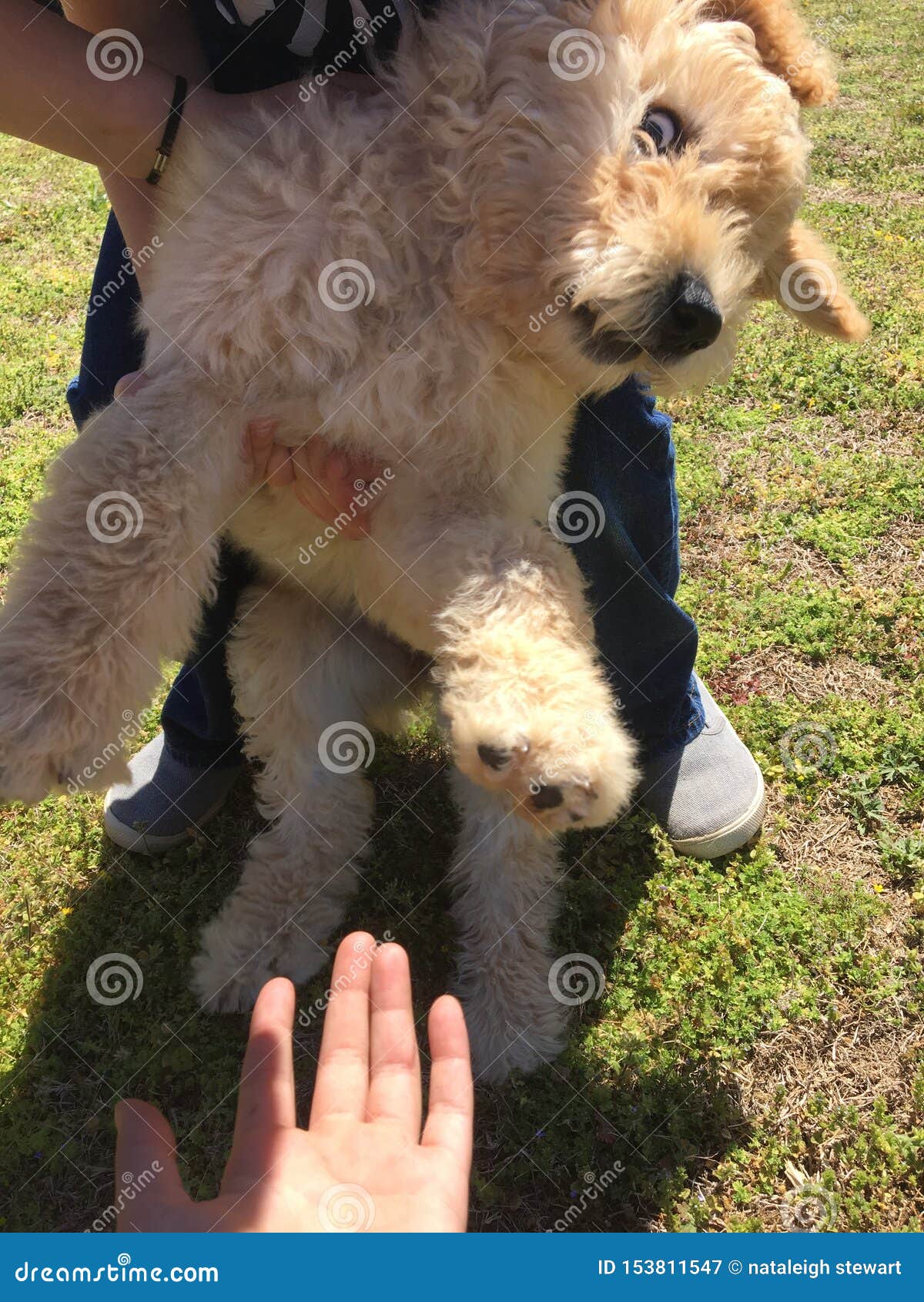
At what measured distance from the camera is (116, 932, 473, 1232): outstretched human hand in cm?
158

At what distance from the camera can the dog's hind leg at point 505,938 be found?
267 cm

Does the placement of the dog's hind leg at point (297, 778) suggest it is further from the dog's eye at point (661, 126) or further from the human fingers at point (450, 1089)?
the dog's eye at point (661, 126)

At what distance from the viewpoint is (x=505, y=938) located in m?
2.78

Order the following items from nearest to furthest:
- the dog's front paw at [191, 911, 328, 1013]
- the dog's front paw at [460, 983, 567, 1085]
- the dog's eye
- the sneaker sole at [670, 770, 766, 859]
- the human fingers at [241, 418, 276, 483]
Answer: the dog's eye
the human fingers at [241, 418, 276, 483]
the dog's front paw at [460, 983, 567, 1085]
the dog's front paw at [191, 911, 328, 1013]
the sneaker sole at [670, 770, 766, 859]

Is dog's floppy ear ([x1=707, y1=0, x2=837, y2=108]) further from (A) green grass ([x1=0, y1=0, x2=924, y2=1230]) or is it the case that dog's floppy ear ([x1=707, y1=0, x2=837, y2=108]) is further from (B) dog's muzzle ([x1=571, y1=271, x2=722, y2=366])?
(A) green grass ([x1=0, y1=0, x2=924, y2=1230])

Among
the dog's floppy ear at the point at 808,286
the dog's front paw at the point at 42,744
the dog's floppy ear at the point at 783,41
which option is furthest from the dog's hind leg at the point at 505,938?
the dog's floppy ear at the point at 783,41

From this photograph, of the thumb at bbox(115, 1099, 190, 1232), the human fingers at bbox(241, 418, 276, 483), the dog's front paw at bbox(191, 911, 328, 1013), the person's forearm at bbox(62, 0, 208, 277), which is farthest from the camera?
the dog's front paw at bbox(191, 911, 328, 1013)

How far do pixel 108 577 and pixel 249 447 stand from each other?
0.46 metres

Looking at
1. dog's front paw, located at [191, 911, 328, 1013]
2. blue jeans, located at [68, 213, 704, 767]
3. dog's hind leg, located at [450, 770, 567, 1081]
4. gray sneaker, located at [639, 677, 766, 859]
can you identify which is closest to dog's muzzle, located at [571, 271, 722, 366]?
blue jeans, located at [68, 213, 704, 767]

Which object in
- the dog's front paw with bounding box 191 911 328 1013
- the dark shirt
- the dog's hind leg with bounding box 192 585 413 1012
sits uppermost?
the dark shirt

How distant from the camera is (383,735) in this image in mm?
3436

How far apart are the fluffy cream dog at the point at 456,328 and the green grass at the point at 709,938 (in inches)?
48.6

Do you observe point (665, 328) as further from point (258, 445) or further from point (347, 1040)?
point (347, 1040)

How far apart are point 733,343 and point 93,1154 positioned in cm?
279
